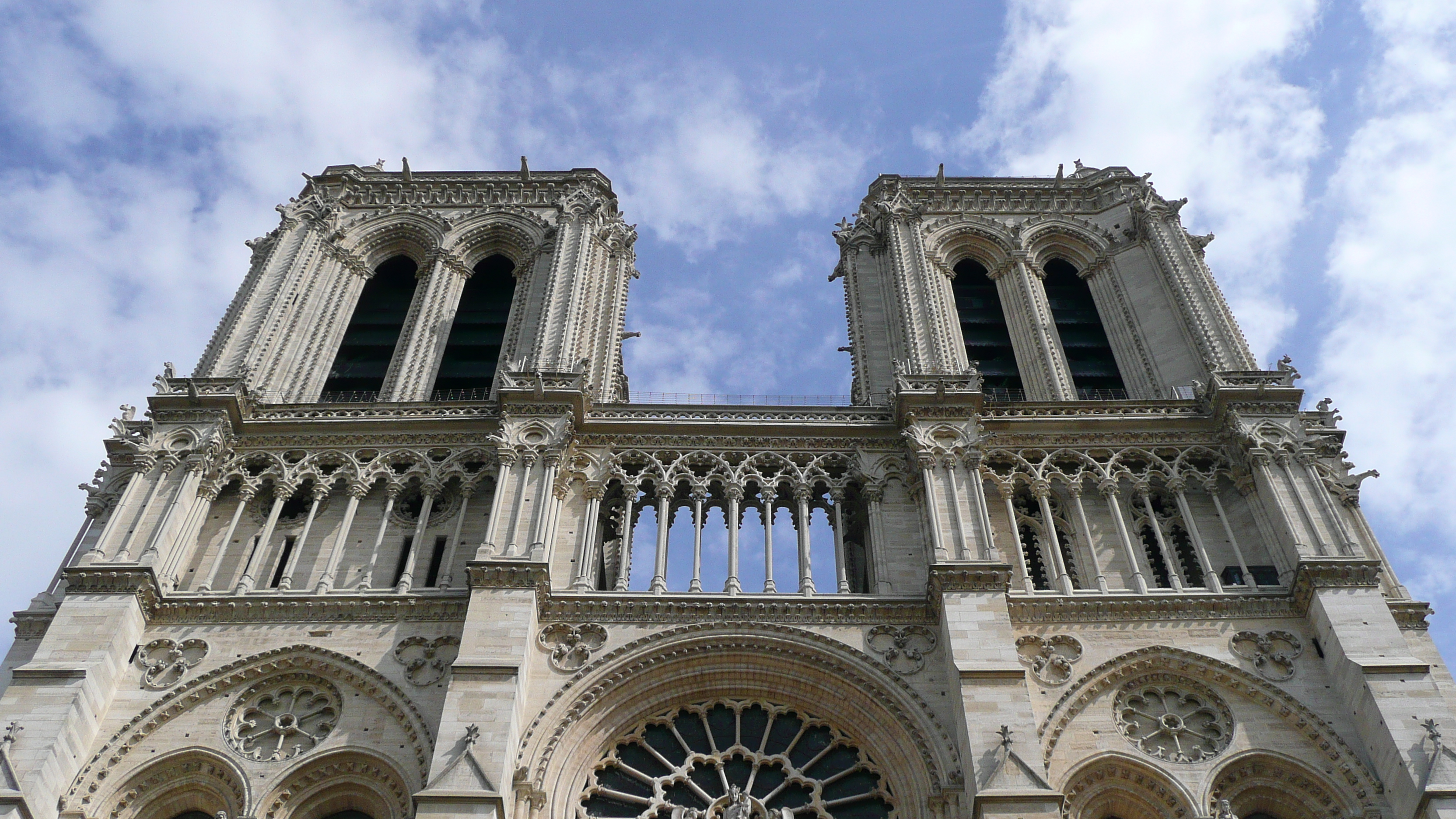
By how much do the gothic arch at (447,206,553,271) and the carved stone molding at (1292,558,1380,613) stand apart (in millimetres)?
19595

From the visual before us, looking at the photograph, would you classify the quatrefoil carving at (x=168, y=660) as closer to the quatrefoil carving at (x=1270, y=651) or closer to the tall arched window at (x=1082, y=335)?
the quatrefoil carving at (x=1270, y=651)

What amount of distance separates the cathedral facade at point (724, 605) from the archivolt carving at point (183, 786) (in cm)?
6

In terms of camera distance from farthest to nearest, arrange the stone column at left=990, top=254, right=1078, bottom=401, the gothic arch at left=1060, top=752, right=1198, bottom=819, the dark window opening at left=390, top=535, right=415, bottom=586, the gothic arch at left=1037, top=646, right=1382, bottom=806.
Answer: the stone column at left=990, top=254, right=1078, bottom=401 < the dark window opening at left=390, top=535, right=415, bottom=586 < the gothic arch at left=1060, top=752, right=1198, bottom=819 < the gothic arch at left=1037, top=646, right=1382, bottom=806

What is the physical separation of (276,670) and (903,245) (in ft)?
58.6

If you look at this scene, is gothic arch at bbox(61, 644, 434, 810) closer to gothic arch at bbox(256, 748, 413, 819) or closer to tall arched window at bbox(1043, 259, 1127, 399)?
gothic arch at bbox(256, 748, 413, 819)

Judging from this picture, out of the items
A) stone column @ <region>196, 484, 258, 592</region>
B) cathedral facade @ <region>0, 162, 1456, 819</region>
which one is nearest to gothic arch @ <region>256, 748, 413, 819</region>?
cathedral facade @ <region>0, 162, 1456, 819</region>

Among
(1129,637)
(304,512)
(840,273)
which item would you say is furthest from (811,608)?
(840,273)

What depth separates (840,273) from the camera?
119 ft

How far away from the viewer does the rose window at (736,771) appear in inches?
828

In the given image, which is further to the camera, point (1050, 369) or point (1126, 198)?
point (1126, 198)

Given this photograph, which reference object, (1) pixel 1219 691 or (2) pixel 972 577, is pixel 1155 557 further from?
(2) pixel 972 577

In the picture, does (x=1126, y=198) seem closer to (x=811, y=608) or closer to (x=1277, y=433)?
(x=1277, y=433)

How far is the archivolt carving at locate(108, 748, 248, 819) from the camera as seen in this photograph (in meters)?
20.6

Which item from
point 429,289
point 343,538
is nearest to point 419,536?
point 343,538
